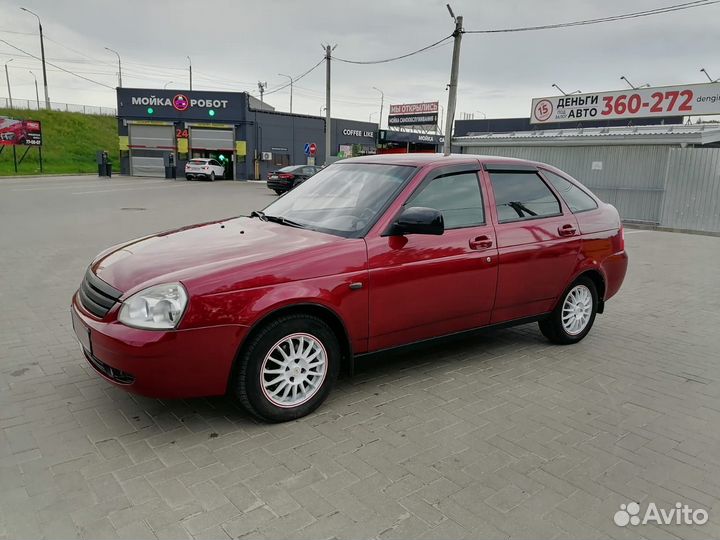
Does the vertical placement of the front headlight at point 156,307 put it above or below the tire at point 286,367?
above

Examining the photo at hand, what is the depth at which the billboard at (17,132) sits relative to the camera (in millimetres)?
41031

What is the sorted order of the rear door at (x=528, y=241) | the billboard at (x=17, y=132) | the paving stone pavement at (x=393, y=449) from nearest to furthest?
1. the paving stone pavement at (x=393, y=449)
2. the rear door at (x=528, y=241)
3. the billboard at (x=17, y=132)

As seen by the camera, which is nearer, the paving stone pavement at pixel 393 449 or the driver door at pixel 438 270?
the paving stone pavement at pixel 393 449

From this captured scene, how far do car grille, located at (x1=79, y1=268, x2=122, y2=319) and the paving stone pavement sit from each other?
0.74 meters

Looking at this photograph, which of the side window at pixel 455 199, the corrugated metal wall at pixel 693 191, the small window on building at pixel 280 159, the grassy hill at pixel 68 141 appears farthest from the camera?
the grassy hill at pixel 68 141

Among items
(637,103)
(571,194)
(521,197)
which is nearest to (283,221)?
(521,197)

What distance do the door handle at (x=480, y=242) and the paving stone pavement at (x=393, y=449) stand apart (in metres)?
1.07

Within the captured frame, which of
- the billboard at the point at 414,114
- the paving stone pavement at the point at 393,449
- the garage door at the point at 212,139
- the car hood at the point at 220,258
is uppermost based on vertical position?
the billboard at the point at 414,114

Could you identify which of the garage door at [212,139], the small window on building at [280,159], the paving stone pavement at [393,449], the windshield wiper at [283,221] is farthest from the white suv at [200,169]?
the windshield wiper at [283,221]

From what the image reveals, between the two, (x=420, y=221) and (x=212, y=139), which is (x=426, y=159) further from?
(x=212, y=139)

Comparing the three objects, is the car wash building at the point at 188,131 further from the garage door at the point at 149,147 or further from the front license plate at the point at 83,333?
the front license plate at the point at 83,333

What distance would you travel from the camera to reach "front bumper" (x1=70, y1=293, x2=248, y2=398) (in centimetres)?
307

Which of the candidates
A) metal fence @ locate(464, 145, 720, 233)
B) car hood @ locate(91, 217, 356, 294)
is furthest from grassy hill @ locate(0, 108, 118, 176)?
car hood @ locate(91, 217, 356, 294)

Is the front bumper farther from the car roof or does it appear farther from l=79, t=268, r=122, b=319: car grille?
the car roof
